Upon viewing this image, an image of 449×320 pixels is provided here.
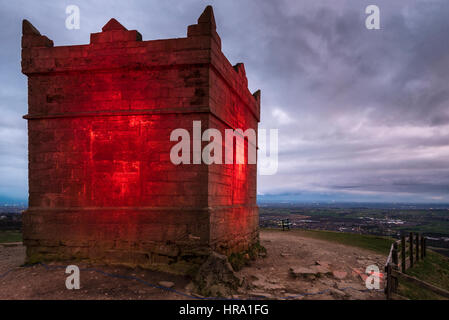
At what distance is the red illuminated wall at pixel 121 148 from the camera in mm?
7070

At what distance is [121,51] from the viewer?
7496 mm

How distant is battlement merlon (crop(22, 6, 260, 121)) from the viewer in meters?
7.30

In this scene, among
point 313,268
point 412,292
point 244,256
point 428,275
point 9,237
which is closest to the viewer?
point 412,292

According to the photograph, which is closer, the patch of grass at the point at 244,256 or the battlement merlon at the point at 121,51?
the battlement merlon at the point at 121,51

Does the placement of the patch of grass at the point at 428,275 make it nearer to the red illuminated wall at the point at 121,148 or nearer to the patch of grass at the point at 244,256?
the patch of grass at the point at 244,256

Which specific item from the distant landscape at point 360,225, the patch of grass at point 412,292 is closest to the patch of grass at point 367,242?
the distant landscape at point 360,225

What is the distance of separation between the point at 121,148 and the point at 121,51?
2838 millimetres

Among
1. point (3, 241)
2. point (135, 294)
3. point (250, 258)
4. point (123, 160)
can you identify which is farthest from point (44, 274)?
point (3, 241)

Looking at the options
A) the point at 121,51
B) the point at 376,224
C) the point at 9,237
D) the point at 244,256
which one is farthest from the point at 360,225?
the point at 121,51

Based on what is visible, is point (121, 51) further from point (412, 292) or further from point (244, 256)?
point (412, 292)

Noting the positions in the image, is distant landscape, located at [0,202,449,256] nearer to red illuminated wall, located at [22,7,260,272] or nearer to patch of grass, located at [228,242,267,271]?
patch of grass, located at [228,242,267,271]

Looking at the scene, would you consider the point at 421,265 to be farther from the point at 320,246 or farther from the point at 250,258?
the point at 250,258

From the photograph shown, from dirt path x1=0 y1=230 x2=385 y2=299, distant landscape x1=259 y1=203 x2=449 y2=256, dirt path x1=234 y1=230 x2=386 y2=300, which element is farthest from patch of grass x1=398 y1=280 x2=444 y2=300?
distant landscape x1=259 y1=203 x2=449 y2=256

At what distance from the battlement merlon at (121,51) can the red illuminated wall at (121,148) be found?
3 cm
